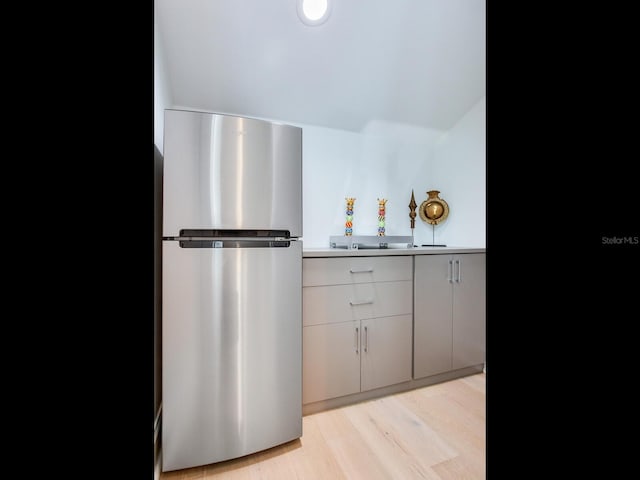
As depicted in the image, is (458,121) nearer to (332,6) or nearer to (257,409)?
(332,6)

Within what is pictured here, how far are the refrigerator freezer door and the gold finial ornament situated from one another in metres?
1.61

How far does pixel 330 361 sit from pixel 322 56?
5.78 ft

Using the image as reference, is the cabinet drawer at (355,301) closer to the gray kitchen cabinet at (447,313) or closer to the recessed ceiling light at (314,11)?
the gray kitchen cabinet at (447,313)

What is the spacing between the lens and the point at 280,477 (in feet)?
3.61

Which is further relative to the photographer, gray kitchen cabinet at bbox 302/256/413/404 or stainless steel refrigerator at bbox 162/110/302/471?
gray kitchen cabinet at bbox 302/256/413/404

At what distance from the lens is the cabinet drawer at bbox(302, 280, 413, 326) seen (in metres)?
1.52

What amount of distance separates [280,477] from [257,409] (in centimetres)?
26

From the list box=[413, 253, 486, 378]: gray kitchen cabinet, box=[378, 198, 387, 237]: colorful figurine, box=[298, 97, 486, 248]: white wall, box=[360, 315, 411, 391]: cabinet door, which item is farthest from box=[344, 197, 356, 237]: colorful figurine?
box=[360, 315, 411, 391]: cabinet door

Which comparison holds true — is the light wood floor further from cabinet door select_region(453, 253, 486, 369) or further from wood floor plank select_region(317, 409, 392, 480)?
cabinet door select_region(453, 253, 486, 369)

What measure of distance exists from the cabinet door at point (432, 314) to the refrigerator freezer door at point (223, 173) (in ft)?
3.37

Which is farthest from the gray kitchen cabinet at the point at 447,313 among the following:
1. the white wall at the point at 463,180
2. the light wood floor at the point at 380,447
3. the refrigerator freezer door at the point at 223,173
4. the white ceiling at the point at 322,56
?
the white ceiling at the point at 322,56

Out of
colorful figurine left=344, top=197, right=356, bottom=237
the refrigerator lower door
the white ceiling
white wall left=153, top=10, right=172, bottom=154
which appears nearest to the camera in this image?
the refrigerator lower door
